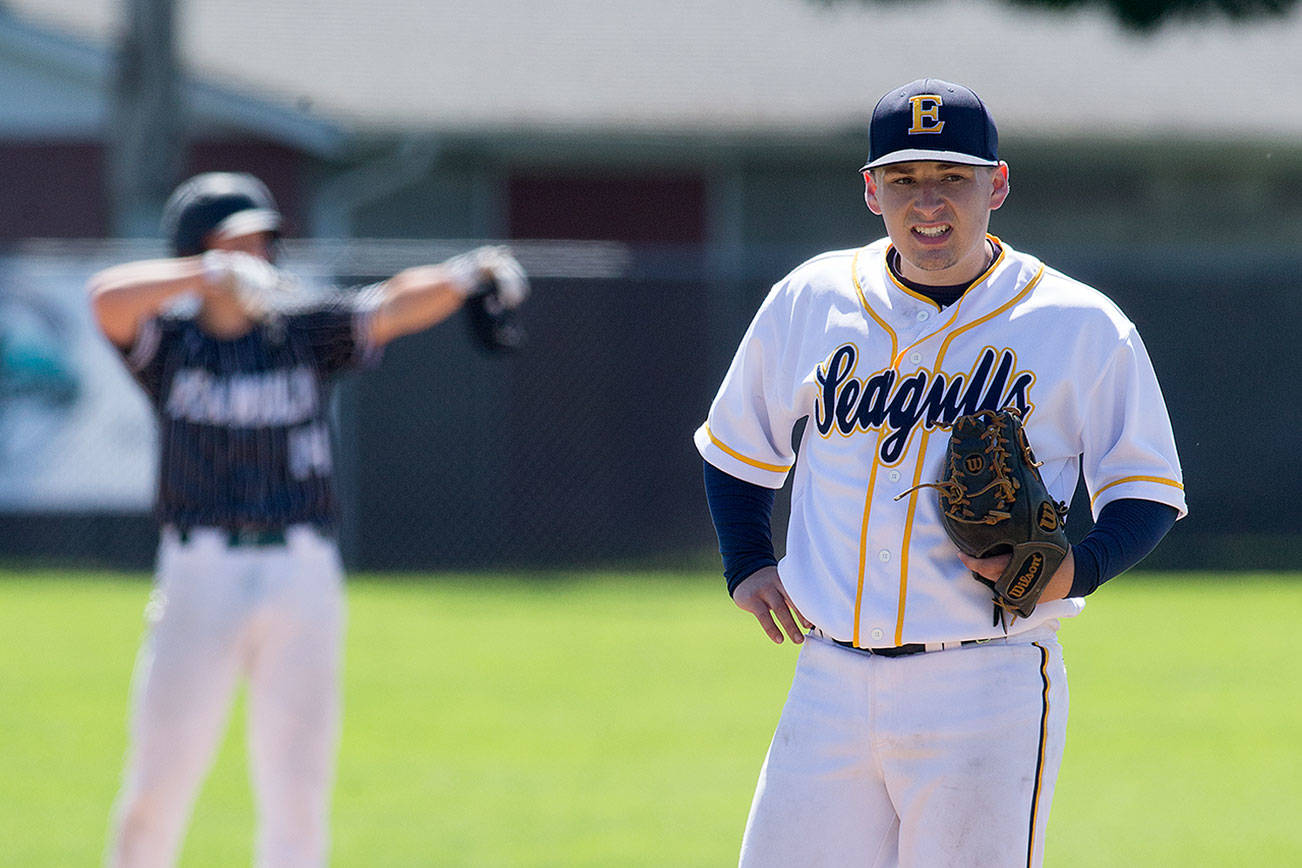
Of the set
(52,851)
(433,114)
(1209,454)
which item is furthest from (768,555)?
(433,114)

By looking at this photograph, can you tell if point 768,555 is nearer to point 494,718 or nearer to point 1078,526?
point 494,718

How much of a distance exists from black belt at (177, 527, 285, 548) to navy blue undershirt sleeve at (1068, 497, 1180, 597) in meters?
2.41

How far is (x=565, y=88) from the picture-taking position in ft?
59.5

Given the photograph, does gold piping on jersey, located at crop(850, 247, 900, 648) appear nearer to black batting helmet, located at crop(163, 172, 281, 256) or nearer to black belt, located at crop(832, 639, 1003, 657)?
black belt, located at crop(832, 639, 1003, 657)

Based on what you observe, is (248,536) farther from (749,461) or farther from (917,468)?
(917,468)

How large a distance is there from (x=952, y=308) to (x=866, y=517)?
430 mm

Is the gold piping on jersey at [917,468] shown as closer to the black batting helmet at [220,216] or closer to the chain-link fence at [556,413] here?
the black batting helmet at [220,216]

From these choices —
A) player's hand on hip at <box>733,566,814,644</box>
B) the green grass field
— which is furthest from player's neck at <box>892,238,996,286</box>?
the green grass field

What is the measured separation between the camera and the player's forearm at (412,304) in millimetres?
5398

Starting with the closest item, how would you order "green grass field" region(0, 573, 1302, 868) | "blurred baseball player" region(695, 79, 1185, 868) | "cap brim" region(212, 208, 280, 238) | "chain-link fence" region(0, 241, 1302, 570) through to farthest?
"blurred baseball player" region(695, 79, 1185, 868), "cap brim" region(212, 208, 280, 238), "green grass field" region(0, 573, 1302, 868), "chain-link fence" region(0, 241, 1302, 570)

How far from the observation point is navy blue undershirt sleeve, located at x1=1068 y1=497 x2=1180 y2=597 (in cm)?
336

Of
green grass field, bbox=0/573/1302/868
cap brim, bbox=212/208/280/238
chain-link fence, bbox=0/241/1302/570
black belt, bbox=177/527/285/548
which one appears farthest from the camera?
chain-link fence, bbox=0/241/1302/570

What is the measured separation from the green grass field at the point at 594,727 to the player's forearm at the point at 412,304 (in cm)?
183

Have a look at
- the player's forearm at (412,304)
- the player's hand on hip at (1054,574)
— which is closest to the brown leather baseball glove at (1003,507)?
the player's hand on hip at (1054,574)
